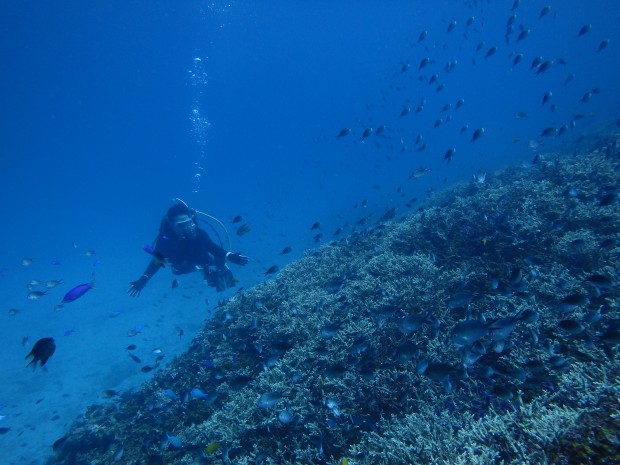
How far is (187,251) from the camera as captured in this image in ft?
38.8

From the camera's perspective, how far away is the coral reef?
3.42 m

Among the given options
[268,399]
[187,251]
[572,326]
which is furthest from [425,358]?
[187,251]

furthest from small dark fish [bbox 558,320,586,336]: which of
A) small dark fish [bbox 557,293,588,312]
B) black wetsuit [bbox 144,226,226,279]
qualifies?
black wetsuit [bbox 144,226,226,279]

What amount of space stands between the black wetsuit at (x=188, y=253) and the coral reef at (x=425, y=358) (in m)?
3.05

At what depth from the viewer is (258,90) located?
14100 cm

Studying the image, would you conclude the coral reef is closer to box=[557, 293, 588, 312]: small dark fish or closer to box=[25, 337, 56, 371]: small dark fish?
box=[557, 293, 588, 312]: small dark fish

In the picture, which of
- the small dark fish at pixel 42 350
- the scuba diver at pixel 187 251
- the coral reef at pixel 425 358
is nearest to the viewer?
the coral reef at pixel 425 358

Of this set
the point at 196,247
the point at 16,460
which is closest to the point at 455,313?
the point at 196,247

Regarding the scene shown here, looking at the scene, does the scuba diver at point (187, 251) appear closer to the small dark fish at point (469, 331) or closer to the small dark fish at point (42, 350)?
the small dark fish at point (42, 350)

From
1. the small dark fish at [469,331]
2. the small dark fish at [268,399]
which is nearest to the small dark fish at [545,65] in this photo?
→ the small dark fish at [469,331]

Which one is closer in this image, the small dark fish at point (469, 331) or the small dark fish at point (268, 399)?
the small dark fish at point (469, 331)

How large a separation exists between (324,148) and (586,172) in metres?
172

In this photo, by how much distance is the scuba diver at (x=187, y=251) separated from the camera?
11.3 meters

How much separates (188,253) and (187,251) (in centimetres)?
9
